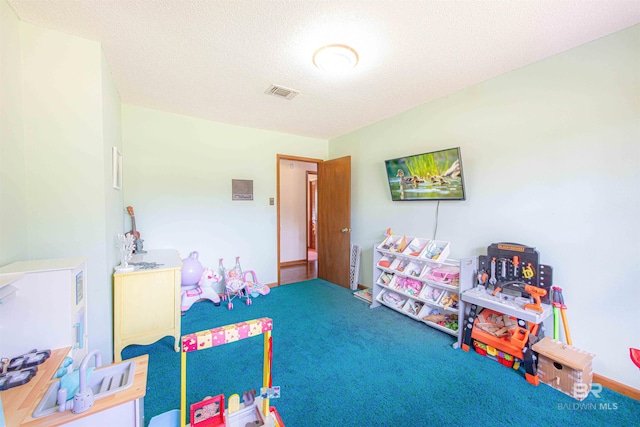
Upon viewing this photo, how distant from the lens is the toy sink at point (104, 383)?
44.5 inches

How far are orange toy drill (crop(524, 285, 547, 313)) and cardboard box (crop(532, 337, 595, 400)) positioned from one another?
0.90 ft

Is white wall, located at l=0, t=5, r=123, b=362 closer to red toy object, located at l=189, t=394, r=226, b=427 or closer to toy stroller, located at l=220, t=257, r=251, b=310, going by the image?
red toy object, located at l=189, t=394, r=226, b=427

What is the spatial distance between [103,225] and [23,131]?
2.41 ft

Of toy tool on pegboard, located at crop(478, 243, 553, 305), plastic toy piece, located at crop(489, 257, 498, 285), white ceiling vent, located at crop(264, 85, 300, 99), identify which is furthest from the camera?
white ceiling vent, located at crop(264, 85, 300, 99)

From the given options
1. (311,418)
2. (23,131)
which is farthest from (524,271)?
(23,131)

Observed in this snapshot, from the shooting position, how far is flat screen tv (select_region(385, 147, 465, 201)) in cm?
263

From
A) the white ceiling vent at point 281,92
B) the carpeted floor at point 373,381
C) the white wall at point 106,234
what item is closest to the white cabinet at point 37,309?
the white wall at point 106,234

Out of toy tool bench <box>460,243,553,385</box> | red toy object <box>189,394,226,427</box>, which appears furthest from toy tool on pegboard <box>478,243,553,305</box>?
red toy object <box>189,394,226,427</box>

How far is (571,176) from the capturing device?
2029 millimetres

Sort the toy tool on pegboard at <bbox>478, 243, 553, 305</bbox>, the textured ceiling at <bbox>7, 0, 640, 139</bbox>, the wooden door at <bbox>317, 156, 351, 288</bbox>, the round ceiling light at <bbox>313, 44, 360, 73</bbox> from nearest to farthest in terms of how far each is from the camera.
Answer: the textured ceiling at <bbox>7, 0, 640, 139</bbox> → the round ceiling light at <bbox>313, 44, 360, 73</bbox> → the toy tool on pegboard at <bbox>478, 243, 553, 305</bbox> → the wooden door at <bbox>317, 156, 351, 288</bbox>

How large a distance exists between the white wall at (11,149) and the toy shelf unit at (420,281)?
307 centimetres

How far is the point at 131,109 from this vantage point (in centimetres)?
311

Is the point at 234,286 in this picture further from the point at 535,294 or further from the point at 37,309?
the point at 535,294

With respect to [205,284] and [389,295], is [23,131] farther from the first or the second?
[389,295]
